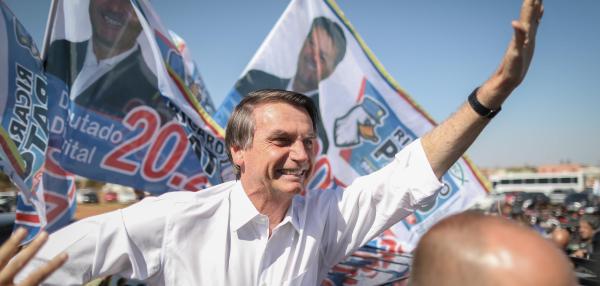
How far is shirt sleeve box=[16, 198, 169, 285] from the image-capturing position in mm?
1354

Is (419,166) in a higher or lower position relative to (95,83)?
higher

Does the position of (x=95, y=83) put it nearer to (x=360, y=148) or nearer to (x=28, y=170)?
(x=28, y=170)

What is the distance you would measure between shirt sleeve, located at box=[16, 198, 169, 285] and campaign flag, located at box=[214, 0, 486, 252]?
11.7 ft

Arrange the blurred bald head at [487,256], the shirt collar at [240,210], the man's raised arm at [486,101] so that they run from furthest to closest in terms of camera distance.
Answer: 1. the shirt collar at [240,210]
2. the man's raised arm at [486,101]
3. the blurred bald head at [487,256]

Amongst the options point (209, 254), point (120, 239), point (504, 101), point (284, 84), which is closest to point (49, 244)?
point (120, 239)

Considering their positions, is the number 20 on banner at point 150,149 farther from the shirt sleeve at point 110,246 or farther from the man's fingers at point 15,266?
the man's fingers at point 15,266

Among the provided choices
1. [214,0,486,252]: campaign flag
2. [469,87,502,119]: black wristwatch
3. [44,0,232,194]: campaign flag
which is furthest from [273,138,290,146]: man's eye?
[214,0,486,252]: campaign flag

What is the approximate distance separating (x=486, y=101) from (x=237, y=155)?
0.98 m

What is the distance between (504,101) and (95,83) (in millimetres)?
3451

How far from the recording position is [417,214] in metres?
4.89

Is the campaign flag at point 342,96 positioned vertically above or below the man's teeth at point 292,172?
above

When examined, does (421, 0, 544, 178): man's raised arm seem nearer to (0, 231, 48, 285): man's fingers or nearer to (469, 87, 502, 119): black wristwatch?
(469, 87, 502, 119): black wristwatch

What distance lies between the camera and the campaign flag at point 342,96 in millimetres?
5117

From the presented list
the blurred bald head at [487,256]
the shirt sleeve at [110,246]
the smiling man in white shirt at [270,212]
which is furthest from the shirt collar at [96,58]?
the blurred bald head at [487,256]
